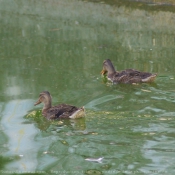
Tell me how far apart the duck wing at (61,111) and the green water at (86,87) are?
11cm

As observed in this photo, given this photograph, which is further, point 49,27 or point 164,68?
point 49,27

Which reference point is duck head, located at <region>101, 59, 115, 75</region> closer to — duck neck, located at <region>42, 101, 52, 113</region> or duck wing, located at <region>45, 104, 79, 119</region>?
duck neck, located at <region>42, 101, 52, 113</region>

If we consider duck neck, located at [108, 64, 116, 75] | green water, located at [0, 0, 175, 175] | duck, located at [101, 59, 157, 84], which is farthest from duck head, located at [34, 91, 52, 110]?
duck neck, located at [108, 64, 116, 75]

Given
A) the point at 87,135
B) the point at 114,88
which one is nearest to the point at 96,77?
the point at 114,88

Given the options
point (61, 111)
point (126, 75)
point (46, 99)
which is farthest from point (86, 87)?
point (61, 111)

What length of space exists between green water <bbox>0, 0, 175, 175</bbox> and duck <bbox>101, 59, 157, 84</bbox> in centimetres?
16

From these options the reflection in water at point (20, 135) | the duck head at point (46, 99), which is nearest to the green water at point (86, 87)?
the reflection in water at point (20, 135)

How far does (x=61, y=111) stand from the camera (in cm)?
948

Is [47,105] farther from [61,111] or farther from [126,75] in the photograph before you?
[126,75]

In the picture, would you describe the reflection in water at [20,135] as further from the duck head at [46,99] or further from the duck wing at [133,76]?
the duck wing at [133,76]

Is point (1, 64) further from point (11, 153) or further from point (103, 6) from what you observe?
point (103, 6)

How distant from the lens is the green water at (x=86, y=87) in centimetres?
766

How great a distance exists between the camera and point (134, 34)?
1580cm

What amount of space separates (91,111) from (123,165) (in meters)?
2.46
